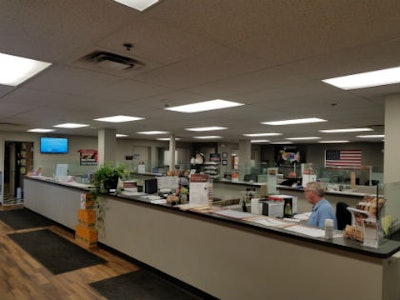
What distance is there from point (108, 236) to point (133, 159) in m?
9.35

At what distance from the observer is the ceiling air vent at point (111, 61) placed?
8.48 ft

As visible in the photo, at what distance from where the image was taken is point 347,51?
7.80ft

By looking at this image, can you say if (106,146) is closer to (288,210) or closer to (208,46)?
(288,210)

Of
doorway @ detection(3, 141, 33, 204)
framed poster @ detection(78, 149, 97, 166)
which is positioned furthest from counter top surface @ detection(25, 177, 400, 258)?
framed poster @ detection(78, 149, 97, 166)

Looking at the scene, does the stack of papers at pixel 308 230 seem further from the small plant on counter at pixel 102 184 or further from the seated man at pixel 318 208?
the small plant on counter at pixel 102 184

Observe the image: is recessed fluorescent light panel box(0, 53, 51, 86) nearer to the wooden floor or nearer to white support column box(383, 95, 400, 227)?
the wooden floor

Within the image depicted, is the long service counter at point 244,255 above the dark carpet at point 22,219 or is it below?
above

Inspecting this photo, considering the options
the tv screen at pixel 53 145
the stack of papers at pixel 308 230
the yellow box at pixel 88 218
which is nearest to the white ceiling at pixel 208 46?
the stack of papers at pixel 308 230

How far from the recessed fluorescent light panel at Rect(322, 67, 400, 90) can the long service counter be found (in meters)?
1.72

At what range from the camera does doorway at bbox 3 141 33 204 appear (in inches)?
426

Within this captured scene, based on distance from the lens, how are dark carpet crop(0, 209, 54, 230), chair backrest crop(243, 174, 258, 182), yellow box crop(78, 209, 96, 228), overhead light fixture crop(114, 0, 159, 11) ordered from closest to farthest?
1. overhead light fixture crop(114, 0, 159, 11)
2. yellow box crop(78, 209, 96, 228)
3. dark carpet crop(0, 209, 54, 230)
4. chair backrest crop(243, 174, 258, 182)

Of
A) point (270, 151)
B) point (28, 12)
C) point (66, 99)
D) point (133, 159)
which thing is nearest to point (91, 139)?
point (133, 159)

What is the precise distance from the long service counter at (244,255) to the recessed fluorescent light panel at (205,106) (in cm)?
182

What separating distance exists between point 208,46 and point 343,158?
46.9 ft
